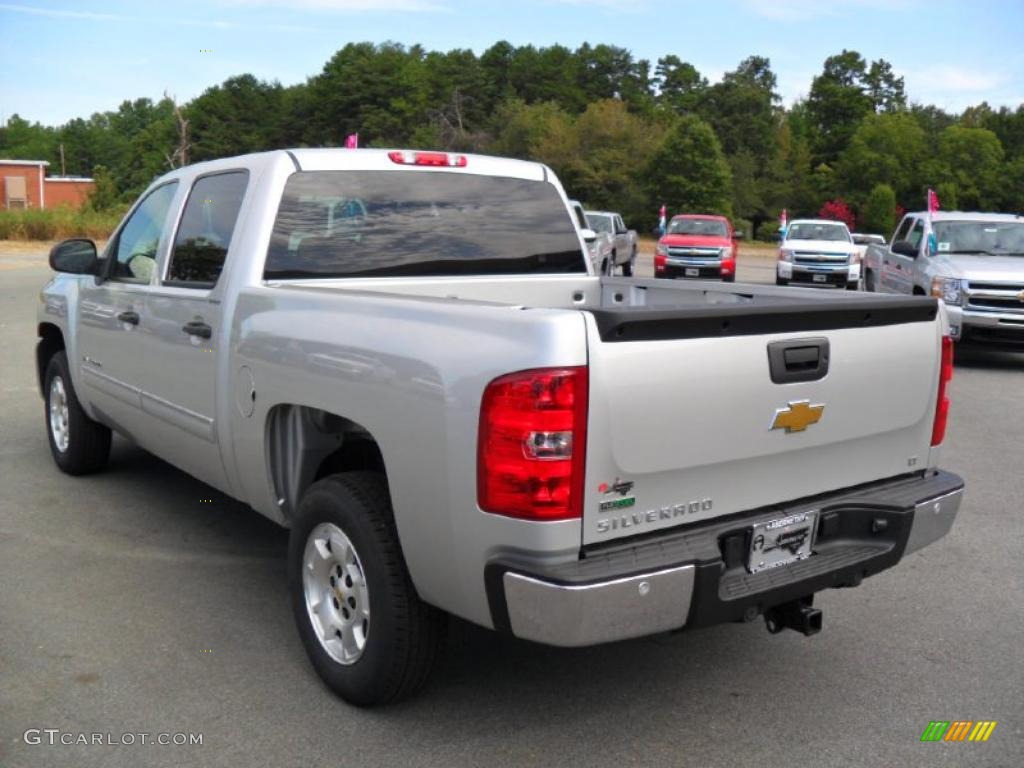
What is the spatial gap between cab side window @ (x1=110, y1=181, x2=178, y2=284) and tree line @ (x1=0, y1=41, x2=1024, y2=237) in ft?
110

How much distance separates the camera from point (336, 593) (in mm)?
3596

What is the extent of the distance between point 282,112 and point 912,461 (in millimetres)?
98666

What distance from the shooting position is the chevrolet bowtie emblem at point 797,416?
10.5 feet

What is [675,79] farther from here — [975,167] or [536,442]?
[536,442]

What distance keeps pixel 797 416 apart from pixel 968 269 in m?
9.74

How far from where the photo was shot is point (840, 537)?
3.48 m

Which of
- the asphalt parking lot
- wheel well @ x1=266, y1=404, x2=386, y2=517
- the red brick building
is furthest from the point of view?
the red brick building

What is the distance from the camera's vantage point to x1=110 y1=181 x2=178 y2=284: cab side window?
202 inches

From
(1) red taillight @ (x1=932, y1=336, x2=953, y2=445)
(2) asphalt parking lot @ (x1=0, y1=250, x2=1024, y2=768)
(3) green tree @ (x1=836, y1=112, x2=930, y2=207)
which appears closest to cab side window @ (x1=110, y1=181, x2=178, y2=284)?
(2) asphalt parking lot @ (x1=0, y1=250, x2=1024, y2=768)

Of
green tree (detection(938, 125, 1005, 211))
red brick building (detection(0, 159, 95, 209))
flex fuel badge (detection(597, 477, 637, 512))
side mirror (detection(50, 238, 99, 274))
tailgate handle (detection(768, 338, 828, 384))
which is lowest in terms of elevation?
flex fuel badge (detection(597, 477, 637, 512))

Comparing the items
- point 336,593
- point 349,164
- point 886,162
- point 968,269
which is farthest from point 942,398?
point 886,162

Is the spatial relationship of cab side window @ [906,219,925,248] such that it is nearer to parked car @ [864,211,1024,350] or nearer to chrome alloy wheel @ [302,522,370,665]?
parked car @ [864,211,1024,350]

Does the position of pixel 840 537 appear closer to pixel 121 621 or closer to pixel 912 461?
pixel 912 461

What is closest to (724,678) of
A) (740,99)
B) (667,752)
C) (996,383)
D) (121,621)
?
(667,752)
